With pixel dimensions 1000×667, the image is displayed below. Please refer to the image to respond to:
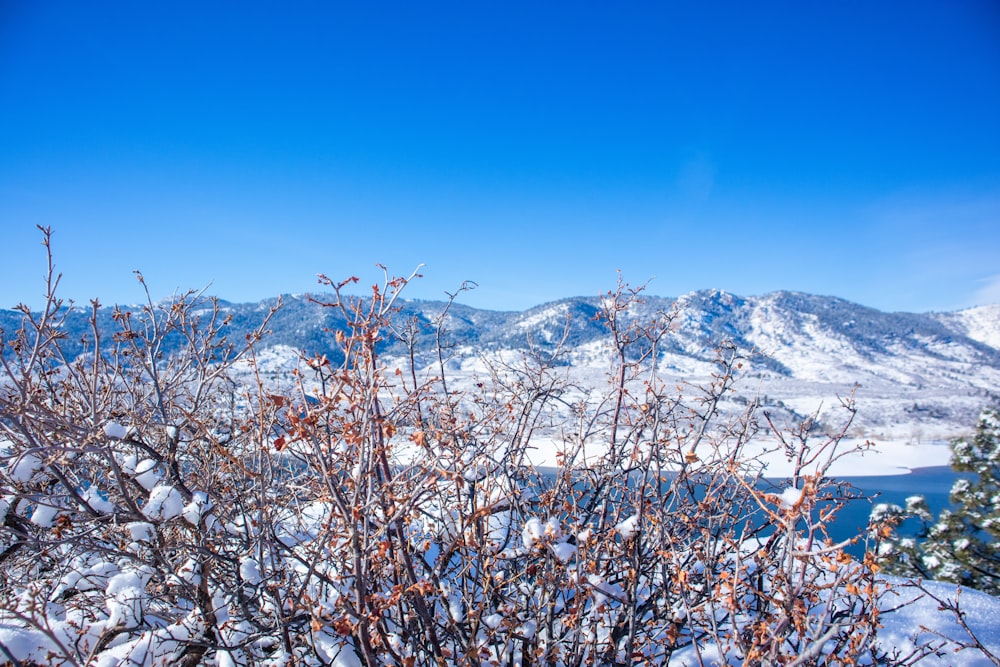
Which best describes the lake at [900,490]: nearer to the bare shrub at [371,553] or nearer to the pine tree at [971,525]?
the pine tree at [971,525]

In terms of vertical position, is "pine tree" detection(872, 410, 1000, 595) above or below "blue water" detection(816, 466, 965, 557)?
above

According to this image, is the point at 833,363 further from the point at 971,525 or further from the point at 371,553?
the point at 371,553

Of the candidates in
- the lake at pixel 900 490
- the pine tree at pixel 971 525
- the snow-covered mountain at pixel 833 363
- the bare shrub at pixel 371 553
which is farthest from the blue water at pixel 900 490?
the bare shrub at pixel 371 553

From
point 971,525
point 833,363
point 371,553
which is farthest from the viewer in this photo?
point 833,363

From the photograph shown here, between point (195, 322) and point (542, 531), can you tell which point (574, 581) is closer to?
point (542, 531)

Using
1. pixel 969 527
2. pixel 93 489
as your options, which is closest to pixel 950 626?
pixel 93 489

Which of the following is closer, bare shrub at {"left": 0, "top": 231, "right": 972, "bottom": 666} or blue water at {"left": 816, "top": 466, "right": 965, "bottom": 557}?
bare shrub at {"left": 0, "top": 231, "right": 972, "bottom": 666}

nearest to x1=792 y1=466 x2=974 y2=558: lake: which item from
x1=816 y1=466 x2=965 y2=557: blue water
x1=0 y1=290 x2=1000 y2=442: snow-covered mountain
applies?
x1=816 y1=466 x2=965 y2=557: blue water

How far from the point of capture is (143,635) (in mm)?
2863

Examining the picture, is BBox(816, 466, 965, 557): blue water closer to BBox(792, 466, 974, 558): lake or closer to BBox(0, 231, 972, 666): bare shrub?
BBox(792, 466, 974, 558): lake

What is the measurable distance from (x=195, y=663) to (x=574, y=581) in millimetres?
2381

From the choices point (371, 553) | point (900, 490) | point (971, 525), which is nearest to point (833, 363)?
point (900, 490)

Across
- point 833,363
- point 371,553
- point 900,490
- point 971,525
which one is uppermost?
point 371,553

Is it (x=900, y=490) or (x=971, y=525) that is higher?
(x=971, y=525)
